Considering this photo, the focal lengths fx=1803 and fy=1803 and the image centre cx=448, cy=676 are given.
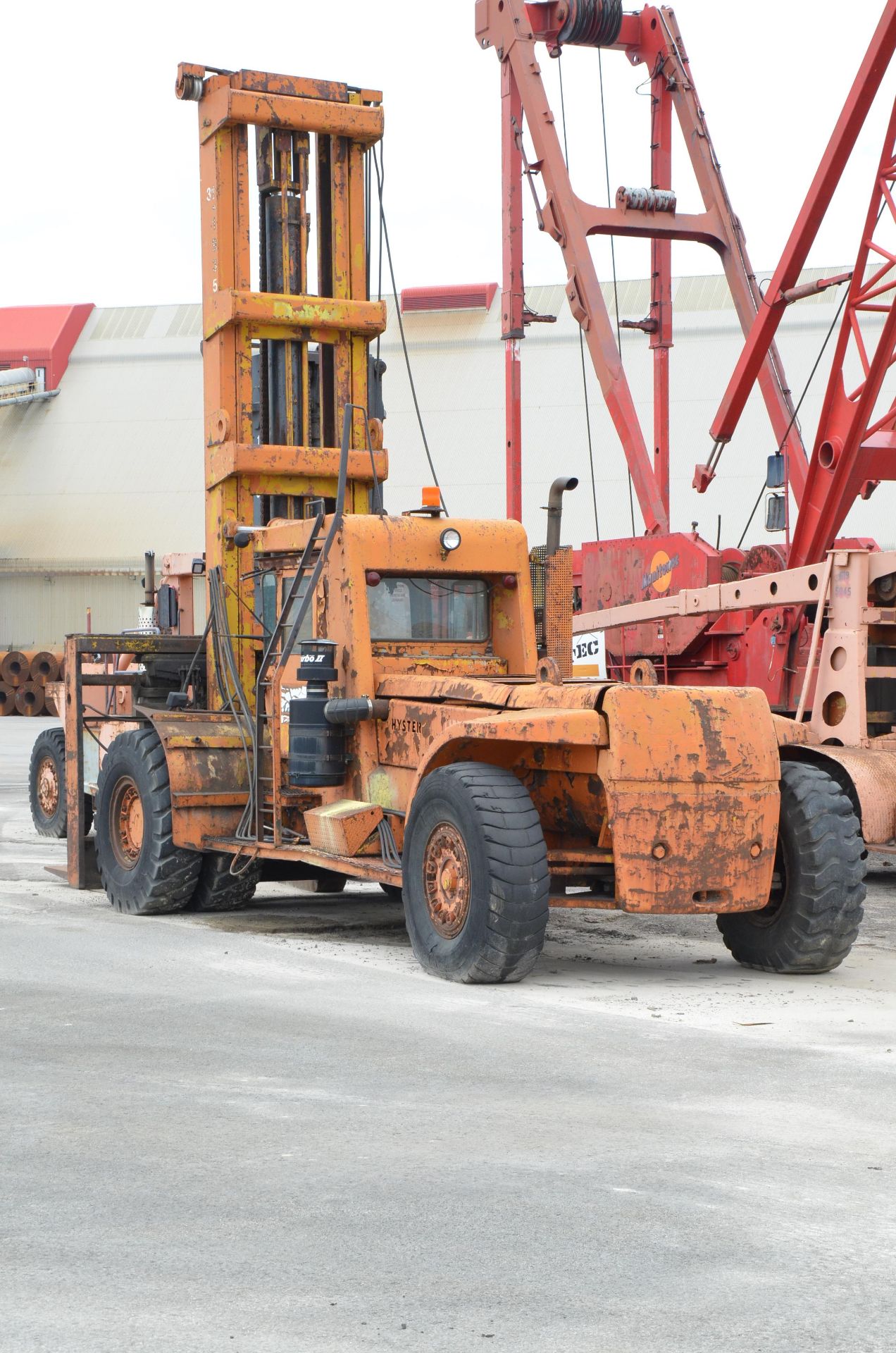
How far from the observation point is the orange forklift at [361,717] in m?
8.53

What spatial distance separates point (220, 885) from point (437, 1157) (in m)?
6.03

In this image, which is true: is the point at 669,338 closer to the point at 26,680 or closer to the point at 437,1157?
the point at 437,1157

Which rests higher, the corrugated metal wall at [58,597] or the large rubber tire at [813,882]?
the corrugated metal wall at [58,597]

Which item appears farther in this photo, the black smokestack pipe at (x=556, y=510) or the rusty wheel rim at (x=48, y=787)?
the rusty wheel rim at (x=48, y=787)

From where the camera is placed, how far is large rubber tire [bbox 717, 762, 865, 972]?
893 centimetres

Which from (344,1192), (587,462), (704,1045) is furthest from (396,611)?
(587,462)

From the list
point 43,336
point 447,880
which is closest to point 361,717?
point 447,880

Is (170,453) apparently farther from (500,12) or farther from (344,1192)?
(344,1192)

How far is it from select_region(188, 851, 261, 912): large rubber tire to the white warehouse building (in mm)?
32601

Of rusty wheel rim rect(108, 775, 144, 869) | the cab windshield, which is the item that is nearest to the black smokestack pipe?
the cab windshield

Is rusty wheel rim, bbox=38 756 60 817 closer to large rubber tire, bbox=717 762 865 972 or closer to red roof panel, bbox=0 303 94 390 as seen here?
large rubber tire, bbox=717 762 865 972

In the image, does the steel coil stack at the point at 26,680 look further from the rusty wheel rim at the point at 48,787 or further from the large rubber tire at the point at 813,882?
the large rubber tire at the point at 813,882

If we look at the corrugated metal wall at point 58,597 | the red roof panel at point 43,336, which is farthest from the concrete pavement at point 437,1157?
the red roof panel at point 43,336

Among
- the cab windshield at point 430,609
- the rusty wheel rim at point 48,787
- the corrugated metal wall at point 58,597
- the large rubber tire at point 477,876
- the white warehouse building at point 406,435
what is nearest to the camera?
the large rubber tire at point 477,876
